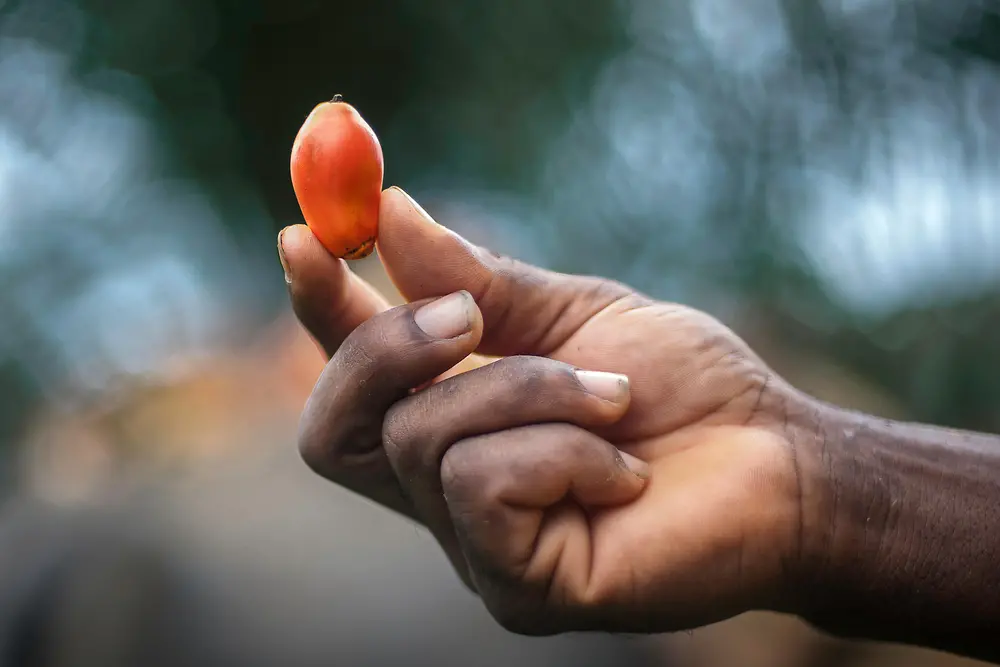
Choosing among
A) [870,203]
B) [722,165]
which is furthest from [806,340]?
[722,165]

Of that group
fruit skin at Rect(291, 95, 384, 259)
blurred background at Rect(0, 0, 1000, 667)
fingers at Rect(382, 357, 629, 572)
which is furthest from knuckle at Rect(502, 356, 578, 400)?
blurred background at Rect(0, 0, 1000, 667)

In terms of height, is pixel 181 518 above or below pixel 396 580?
above

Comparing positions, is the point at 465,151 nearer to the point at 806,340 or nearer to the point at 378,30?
the point at 378,30

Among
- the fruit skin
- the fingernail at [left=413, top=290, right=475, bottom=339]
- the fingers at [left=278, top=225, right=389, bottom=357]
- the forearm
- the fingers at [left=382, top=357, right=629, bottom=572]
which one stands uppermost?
the fruit skin

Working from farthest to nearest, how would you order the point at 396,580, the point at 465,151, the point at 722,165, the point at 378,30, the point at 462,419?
the point at 378,30, the point at 465,151, the point at 722,165, the point at 396,580, the point at 462,419

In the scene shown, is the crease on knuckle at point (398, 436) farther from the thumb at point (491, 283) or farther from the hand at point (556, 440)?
the thumb at point (491, 283)

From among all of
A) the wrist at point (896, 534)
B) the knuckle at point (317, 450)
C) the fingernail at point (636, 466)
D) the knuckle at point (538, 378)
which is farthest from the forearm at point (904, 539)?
the knuckle at point (317, 450)

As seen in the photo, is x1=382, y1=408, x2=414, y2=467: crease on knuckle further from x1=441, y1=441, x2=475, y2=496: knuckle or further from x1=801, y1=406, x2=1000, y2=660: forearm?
x1=801, y1=406, x2=1000, y2=660: forearm
